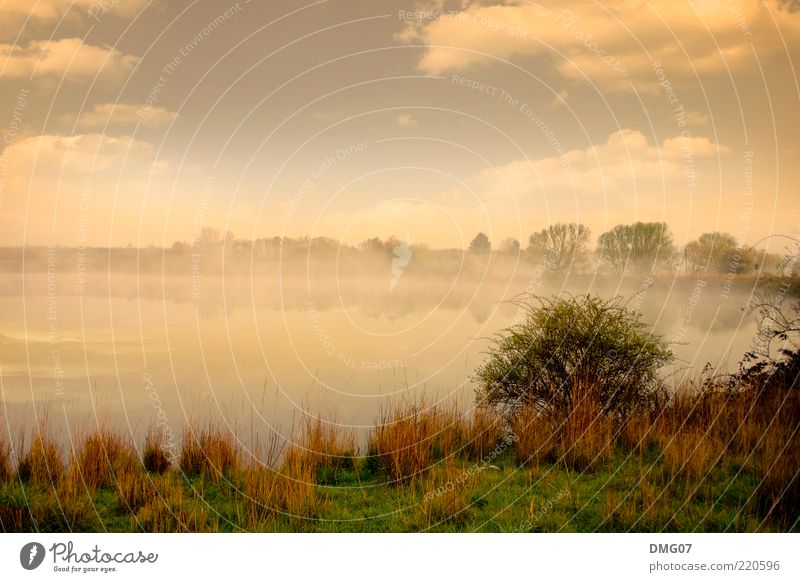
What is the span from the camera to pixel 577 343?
28.8 feet

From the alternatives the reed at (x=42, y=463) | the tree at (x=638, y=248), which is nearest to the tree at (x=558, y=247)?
the tree at (x=638, y=248)

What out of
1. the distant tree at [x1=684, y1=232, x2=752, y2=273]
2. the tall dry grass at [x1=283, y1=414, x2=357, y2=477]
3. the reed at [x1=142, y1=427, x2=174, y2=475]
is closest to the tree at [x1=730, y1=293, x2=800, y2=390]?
the distant tree at [x1=684, y1=232, x2=752, y2=273]

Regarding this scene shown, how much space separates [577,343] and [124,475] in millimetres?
5878

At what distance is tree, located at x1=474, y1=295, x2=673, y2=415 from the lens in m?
8.62

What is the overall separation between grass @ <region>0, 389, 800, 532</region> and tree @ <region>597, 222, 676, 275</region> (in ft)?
10.7

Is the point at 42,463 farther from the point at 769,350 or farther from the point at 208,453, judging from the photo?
the point at 769,350

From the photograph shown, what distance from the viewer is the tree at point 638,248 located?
35.9 feet

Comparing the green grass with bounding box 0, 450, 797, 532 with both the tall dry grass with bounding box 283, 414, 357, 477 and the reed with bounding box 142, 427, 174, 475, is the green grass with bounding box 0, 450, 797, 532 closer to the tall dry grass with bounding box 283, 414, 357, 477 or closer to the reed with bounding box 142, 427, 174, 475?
the tall dry grass with bounding box 283, 414, 357, 477

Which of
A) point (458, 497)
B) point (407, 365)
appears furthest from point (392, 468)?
point (407, 365)

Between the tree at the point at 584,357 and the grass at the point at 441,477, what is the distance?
0.44m

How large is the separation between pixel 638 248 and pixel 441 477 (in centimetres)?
665

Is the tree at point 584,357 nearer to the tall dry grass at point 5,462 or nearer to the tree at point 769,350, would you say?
the tree at point 769,350

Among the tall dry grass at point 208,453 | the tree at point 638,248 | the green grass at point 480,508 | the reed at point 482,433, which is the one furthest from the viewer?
the tree at point 638,248
